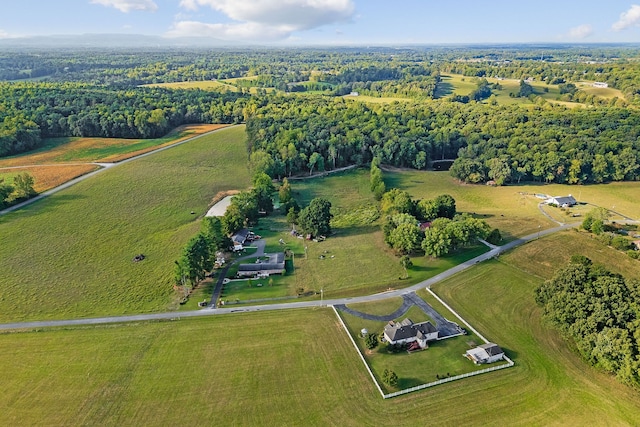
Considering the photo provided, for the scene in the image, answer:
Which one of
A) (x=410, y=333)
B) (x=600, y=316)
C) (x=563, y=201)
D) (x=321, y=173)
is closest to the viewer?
(x=600, y=316)

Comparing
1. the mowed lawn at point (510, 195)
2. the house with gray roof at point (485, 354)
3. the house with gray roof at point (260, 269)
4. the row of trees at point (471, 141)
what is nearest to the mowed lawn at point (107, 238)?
the house with gray roof at point (260, 269)

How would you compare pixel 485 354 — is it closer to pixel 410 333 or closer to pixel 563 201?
pixel 410 333

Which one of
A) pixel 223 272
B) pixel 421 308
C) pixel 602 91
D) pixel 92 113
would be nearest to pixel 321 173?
pixel 223 272

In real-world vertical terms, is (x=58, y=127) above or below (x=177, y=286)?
above

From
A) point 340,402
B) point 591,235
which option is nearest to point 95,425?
point 340,402

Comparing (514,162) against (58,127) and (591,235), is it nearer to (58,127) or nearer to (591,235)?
Result: (591,235)

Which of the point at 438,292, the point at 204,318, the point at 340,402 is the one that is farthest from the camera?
the point at 438,292
